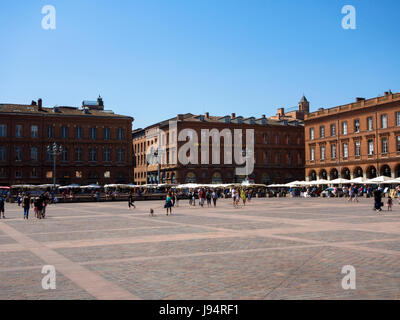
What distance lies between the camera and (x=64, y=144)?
75438 millimetres

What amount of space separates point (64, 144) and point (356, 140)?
45.5 m

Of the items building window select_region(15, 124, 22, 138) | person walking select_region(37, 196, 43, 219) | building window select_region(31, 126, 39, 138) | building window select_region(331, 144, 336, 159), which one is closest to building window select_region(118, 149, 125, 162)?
building window select_region(31, 126, 39, 138)

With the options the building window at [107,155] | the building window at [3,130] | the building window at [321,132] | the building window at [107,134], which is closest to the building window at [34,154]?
the building window at [3,130]

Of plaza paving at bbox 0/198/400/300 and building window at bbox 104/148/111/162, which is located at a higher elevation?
building window at bbox 104/148/111/162

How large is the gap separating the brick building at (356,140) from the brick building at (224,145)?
11.0m

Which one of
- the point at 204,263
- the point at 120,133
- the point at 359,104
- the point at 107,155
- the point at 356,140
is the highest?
the point at 359,104

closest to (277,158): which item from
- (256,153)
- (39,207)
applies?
(256,153)

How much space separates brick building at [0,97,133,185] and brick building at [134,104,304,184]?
24.9 feet

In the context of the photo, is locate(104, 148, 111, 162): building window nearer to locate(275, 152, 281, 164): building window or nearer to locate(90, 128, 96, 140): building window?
locate(90, 128, 96, 140): building window

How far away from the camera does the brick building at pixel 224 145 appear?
3115 inches

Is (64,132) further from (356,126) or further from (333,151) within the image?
(356,126)

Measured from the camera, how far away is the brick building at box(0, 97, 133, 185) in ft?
236
